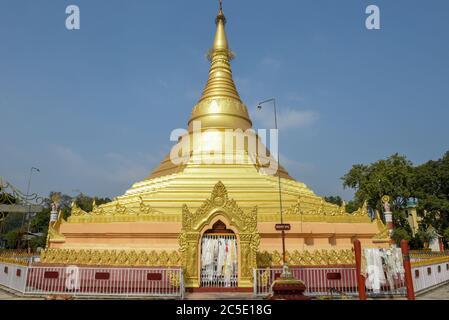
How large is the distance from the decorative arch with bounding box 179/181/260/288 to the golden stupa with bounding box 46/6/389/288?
0.04m

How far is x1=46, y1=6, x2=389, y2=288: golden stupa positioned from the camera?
12391 millimetres

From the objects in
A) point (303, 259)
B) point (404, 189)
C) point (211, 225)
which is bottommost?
point (303, 259)

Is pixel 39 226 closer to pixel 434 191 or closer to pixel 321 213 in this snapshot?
pixel 321 213

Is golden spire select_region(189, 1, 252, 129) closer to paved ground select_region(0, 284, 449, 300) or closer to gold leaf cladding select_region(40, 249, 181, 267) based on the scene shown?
gold leaf cladding select_region(40, 249, 181, 267)

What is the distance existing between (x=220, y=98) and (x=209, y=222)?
45.2ft

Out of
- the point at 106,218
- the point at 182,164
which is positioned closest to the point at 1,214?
the point at 106,218

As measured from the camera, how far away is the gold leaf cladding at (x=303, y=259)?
12.9 metres

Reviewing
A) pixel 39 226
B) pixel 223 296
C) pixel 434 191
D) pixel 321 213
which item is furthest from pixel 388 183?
pixel 39 226

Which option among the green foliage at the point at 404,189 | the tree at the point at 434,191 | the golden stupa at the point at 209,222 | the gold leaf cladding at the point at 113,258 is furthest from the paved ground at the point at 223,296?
the tree at the point at 434,191

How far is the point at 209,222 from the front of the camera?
1241 cm

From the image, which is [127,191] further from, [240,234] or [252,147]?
[240,234]

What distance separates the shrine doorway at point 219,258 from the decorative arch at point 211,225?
0.23 m

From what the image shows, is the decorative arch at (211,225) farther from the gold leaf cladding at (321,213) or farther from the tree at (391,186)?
the tree at (391,186)
